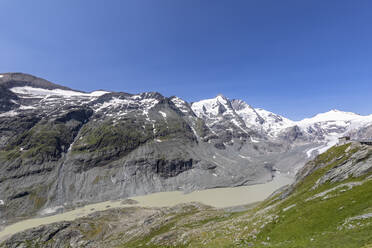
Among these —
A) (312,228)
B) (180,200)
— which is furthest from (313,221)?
(180,200)

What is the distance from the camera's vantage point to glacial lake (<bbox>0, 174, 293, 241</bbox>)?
107 meters

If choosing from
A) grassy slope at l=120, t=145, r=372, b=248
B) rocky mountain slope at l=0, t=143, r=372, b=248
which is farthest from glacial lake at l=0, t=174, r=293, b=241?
grassy slope at l=120, t=145, r=372, b=248

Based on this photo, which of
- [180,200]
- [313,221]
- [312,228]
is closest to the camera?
[312,228]

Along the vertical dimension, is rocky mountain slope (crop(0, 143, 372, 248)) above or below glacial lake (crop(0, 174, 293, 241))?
above

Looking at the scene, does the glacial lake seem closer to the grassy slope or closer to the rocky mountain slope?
the rocky mountain slope

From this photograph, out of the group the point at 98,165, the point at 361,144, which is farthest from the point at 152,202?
the point at 361,144

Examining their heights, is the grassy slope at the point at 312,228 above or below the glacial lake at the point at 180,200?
above

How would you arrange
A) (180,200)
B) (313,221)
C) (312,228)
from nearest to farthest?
1. (312,228)
2. (313,221)
3. (180,200)

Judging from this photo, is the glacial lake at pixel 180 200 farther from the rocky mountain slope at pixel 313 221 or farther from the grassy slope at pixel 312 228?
the grassy slope at pixel 312 228

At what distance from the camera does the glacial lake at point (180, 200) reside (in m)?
107

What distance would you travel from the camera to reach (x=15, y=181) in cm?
14200

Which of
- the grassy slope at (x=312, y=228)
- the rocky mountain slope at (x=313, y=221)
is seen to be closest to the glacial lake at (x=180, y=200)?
the rocky mountain slope at (x=313, y=221)

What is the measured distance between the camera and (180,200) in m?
129

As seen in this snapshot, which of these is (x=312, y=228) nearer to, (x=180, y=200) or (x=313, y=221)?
(x=313, y=221)
